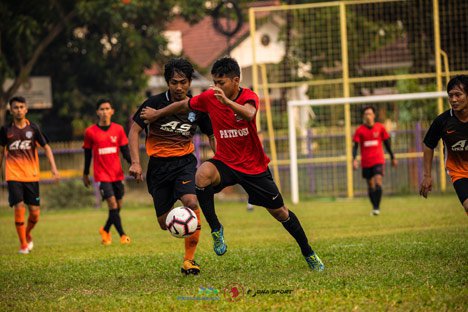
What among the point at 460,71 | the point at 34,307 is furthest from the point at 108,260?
the point at 460,71

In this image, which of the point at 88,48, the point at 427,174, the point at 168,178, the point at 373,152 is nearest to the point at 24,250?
the point at 168,178

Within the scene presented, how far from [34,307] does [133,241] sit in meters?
7.84

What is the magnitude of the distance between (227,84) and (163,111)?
34.2 inches

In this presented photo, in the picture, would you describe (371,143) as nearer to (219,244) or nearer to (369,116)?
(369,116)

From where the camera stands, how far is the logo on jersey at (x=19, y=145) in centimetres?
1407

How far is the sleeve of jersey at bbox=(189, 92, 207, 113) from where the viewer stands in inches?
364

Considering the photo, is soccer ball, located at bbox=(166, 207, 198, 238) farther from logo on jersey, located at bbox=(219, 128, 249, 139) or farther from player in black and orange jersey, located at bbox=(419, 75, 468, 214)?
player in black and orange jersey, located at bbox=(419, 75, 468, 214)

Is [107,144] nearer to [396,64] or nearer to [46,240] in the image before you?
[46,240]

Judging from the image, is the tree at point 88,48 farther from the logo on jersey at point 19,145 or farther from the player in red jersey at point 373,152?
the logo on jersey at point 19,145

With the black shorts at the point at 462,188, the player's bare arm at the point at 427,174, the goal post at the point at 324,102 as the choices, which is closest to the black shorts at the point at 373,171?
the goal post at the point at 324,102

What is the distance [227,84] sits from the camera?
29.5 ft

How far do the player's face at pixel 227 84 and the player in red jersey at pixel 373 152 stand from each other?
10.6m

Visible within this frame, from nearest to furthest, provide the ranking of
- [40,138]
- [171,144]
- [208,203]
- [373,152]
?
[208,203], [171,144], [40,138], [373,152]

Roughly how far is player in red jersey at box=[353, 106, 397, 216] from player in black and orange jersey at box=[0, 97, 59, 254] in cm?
774
